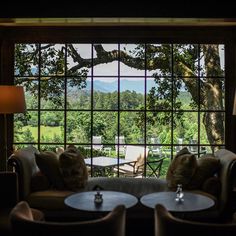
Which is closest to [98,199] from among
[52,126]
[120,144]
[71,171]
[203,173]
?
[71,171]

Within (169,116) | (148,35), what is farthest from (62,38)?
(169,116)

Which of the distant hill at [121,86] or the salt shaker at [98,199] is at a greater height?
the distant hill at [121,86]

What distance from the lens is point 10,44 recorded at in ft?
16.6

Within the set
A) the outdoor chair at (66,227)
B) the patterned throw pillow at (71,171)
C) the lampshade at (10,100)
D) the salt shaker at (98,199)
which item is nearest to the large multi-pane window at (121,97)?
the lampshade at (10,100)

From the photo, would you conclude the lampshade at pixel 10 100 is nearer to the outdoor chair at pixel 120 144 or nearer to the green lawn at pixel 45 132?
the green lawn at pixel 45 132

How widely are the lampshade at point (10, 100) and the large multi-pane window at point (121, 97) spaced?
0.87 meters

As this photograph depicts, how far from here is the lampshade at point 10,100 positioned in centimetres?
413

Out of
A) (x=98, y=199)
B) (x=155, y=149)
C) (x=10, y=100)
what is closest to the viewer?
(x=98, y=199)

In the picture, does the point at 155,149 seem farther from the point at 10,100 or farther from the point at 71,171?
the point at 10,100

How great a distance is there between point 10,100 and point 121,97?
5.14ft

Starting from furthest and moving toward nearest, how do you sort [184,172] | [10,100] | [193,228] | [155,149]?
[155,149], [10,100], [184,172], [193,228]

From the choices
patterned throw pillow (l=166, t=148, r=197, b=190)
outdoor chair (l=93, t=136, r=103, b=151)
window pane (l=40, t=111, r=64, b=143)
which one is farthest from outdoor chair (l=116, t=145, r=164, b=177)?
Answer: patterned throw pillow (l=166, t=148, r=197, b=190)

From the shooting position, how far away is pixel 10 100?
4160mm
